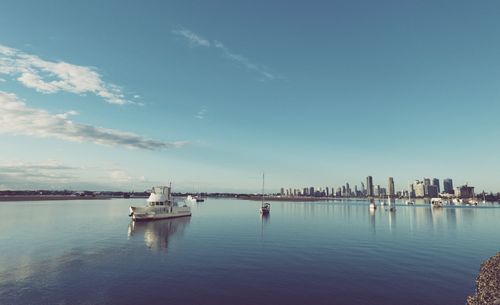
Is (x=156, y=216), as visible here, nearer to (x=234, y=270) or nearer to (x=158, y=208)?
(x=158, y=208)

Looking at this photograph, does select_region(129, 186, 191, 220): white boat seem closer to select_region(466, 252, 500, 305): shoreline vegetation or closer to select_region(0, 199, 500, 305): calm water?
select_region(0, 199, 500, 305): calm water

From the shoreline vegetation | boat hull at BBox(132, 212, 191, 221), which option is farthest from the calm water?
boat hull at BBox(132, 212, 191, 221)

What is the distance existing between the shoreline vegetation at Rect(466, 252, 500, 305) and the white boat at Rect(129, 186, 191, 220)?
261 feet

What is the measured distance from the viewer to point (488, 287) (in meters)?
20.7

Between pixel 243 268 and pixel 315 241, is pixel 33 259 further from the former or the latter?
pixel 315 241

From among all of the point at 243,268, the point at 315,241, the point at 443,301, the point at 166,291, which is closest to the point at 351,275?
the point at 443,301

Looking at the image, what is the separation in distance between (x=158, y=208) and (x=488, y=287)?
3316 inches

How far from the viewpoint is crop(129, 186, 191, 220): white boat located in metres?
84.4

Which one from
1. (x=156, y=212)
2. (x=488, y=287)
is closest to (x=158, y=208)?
(x=156, y=212)

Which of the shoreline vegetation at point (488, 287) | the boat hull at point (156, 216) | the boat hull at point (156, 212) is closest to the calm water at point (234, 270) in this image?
the shoreline vegetation at point (488, 287)

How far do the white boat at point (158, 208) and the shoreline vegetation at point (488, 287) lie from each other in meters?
79.7

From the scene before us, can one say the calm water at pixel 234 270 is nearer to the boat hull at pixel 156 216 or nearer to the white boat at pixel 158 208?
the boat hull at pixel 156 216

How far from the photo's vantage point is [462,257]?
4103 cm

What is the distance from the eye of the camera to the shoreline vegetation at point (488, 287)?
19328mm
